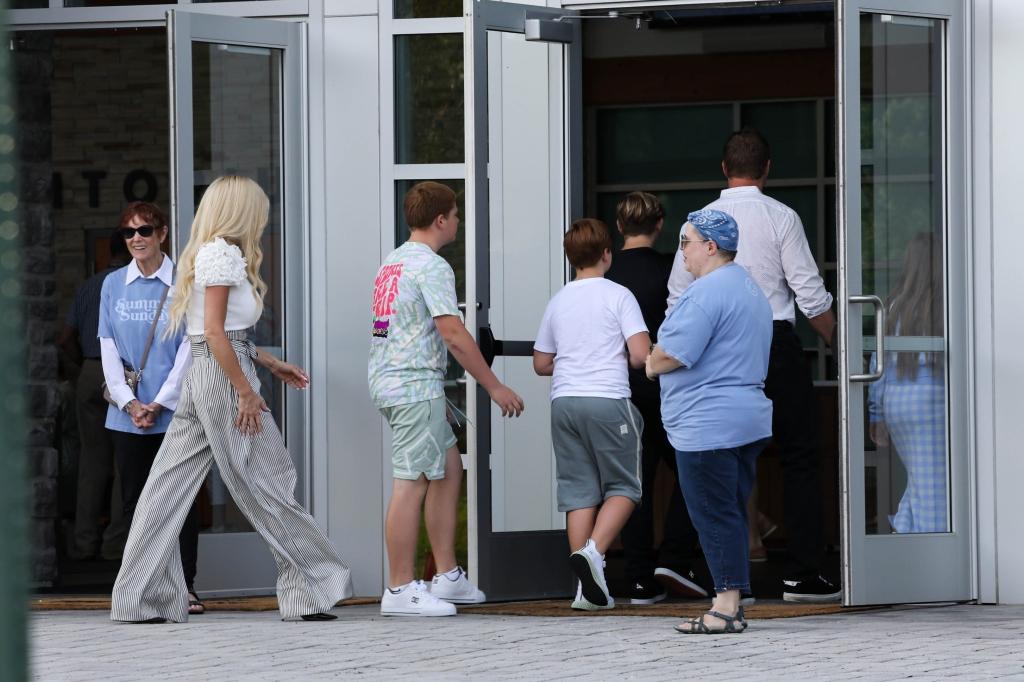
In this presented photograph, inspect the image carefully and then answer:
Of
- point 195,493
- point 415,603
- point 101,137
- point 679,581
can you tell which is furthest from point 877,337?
point 101,137

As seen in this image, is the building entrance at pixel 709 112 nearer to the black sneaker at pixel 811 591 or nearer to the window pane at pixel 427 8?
the window pane at pixel 427 8

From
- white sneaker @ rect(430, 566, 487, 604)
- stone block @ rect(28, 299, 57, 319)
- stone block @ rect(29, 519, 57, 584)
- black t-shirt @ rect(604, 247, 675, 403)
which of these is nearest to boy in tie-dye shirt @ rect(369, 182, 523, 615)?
white sneaker @ rect(430, 566, 487, 604)

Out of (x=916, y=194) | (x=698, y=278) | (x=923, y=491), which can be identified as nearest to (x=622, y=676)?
(x=698, y=278)

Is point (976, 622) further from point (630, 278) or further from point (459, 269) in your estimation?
point (459, 269)

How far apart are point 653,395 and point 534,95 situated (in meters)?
1.33

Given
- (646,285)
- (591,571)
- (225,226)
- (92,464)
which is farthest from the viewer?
(92,464)

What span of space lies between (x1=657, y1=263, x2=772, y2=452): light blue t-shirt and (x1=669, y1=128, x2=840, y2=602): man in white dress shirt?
96 centimetres

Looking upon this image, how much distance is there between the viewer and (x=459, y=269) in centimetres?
714

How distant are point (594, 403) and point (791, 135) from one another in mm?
5418

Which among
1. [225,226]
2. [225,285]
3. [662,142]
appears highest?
[662,142]

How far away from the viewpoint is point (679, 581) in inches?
267

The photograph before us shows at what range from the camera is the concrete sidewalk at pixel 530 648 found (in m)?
4.78

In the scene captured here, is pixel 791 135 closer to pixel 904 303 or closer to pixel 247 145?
pixel 904 303

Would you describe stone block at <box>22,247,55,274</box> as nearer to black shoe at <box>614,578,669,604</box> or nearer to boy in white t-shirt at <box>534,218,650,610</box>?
boy in white t-shirt at <box>534,218,650,610</box>
